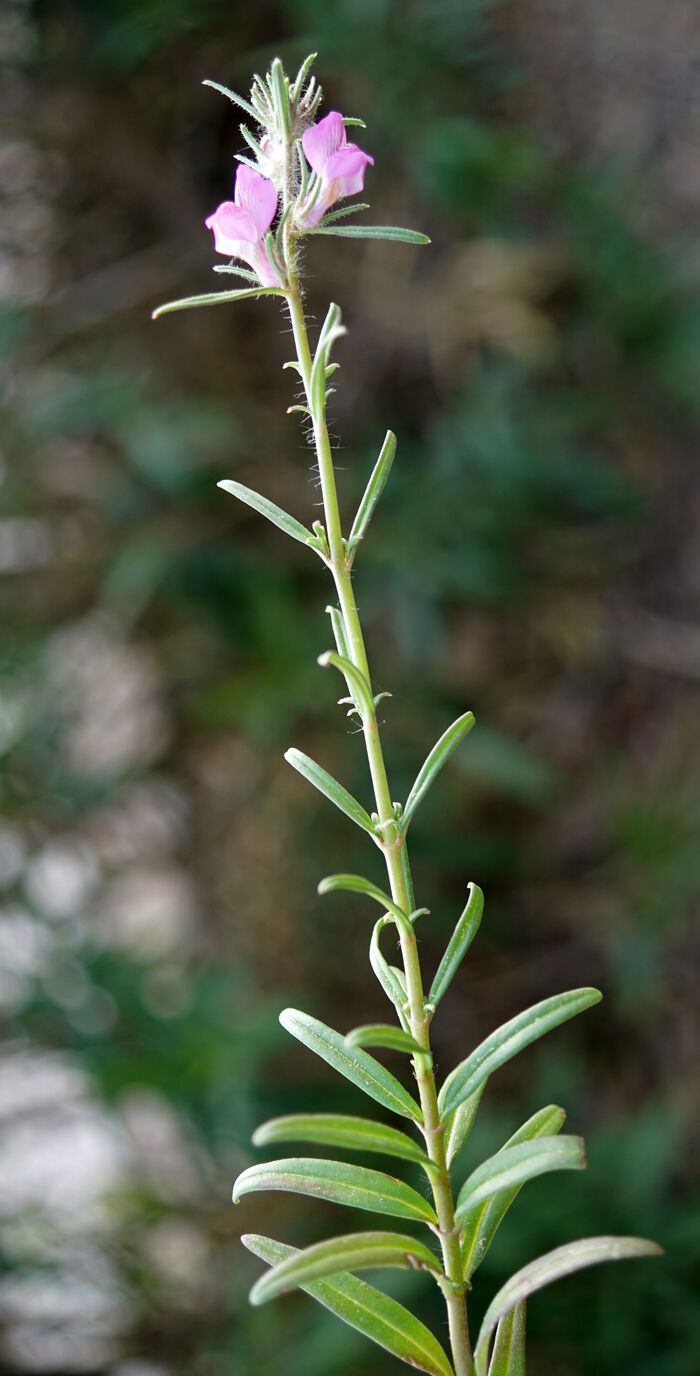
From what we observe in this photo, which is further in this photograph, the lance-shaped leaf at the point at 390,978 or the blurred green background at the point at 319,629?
the blurred green background at the point at 319,629

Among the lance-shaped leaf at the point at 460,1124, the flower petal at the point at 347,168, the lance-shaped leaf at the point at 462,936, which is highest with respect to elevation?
the flower petal at the point at 347,168

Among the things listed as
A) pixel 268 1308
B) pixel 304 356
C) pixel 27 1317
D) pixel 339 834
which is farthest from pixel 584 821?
pixel 304 356

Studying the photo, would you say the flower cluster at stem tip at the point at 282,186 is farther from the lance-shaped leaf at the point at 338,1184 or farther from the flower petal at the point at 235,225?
the lance-shaped leaf at the point at 338,1184

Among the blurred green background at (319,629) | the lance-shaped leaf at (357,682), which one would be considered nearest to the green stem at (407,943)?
the lance-shaped leaf at (357,682)

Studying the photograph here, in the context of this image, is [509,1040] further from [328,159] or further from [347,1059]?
[328,159]

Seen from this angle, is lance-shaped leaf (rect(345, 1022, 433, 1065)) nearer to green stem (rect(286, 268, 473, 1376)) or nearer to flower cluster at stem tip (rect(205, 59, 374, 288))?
green stem (rect(286, 268, 473, 1376))

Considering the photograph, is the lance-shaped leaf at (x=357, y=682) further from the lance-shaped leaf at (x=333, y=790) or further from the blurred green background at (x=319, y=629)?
the blurred green background at (x=319, y=629)

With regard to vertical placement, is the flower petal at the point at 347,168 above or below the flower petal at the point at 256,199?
above

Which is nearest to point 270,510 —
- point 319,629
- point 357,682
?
point 357,682
